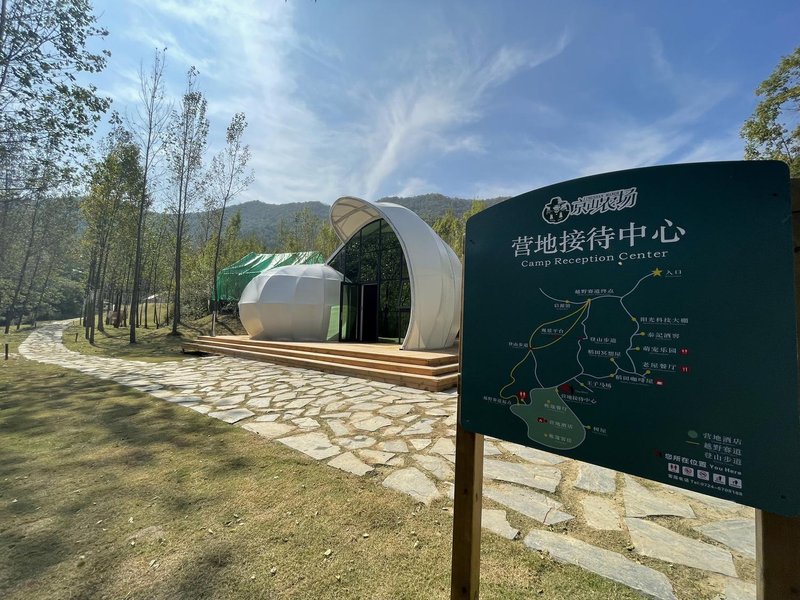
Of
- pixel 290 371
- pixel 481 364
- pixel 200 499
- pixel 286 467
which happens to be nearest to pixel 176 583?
pixel 200 499

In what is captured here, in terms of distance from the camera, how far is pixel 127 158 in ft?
58.6

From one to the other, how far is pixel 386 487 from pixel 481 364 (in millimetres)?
1985

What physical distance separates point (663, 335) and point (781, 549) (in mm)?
740

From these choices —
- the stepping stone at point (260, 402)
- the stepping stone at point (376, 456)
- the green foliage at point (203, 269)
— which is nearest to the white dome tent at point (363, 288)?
the stepping stone at point (260, 402)

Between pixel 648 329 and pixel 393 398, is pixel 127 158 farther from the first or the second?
pixel 648 329

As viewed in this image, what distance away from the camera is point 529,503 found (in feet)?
9.64

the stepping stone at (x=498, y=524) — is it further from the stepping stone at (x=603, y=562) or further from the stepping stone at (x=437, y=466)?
the stepping stone at (x=437, y=466)

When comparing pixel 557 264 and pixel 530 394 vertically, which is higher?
pixel 557 264

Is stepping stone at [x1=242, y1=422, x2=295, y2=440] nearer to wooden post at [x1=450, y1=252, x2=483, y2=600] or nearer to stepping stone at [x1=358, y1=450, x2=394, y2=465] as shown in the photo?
stepping stone at [x1=358, y1=450, x2=394, y2=465]

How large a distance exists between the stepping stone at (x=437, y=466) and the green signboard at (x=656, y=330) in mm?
1917

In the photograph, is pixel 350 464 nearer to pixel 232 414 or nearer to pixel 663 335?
pixel 232 414

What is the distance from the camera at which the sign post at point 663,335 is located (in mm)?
1117

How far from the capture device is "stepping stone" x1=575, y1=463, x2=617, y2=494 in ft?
10.6

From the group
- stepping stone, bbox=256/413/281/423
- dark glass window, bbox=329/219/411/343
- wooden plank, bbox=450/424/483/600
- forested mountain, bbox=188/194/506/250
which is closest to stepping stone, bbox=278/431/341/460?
stepping stone, bbox=256/413/281/423
